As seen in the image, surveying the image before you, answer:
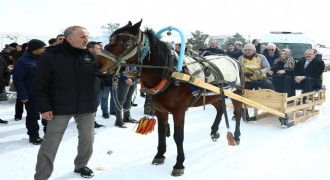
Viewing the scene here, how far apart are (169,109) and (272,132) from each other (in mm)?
3070

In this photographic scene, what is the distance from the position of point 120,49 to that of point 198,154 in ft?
7.91

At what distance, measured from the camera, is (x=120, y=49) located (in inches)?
132

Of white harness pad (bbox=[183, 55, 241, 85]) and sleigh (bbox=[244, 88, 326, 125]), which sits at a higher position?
white harness pad (bbox=[183, 55, 241, 85])

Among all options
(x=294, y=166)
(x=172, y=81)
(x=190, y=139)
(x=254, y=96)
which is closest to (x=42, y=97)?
(x=172, y=81)

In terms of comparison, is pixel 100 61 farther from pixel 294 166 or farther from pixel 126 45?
pixel 294 166

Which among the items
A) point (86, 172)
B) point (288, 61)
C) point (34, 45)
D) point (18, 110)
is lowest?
point (86, 172)

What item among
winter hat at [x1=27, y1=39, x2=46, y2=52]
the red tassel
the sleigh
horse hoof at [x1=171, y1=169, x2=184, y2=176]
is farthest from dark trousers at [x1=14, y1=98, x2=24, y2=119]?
the sleigh

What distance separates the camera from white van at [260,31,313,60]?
11.1 metres

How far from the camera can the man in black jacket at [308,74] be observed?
23.7ft

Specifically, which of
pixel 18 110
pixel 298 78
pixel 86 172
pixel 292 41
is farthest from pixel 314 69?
pixel 18 110

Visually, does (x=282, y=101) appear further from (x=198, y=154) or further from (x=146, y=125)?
(x=146, y=125)

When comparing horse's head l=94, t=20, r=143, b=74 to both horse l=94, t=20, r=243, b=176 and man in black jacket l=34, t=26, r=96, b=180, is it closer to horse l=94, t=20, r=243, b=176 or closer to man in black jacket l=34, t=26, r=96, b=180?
horse l=94, t=20, r=243, b=176

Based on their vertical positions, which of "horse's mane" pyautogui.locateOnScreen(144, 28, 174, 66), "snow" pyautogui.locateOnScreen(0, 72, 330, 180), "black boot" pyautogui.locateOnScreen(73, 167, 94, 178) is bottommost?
"snow" pyautogui.locateOnScreen(0, 72, 330, 180)

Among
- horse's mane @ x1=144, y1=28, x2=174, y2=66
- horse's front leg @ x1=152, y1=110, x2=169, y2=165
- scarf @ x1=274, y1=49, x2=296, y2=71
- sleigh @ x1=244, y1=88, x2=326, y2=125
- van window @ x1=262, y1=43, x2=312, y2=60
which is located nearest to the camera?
horse's mane @ x1=144, y1=28, x2=174, y2=66
